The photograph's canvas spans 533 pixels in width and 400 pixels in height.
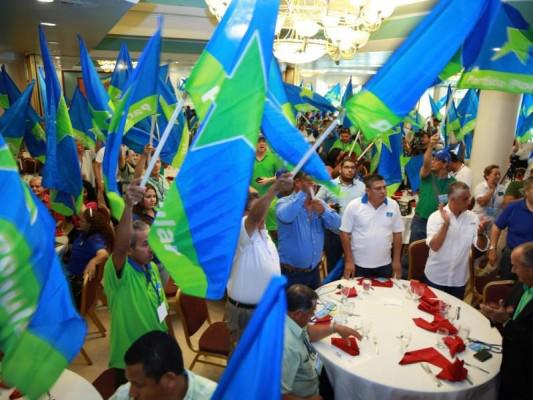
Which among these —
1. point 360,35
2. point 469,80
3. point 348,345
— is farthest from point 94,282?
point 360,35

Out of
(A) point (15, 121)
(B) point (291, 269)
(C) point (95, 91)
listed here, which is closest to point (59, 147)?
(C) point (95, 91)

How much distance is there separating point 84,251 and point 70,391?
1.97 m

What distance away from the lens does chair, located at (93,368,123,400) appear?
9.42 ft

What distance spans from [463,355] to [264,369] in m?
2.25

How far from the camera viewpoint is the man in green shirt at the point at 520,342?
2672 mm

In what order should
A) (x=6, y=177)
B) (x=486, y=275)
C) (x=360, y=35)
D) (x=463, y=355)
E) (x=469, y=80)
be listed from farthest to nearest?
1. (x=360, y=35)
2. (x=486, y=275)
3. (x=469, y=80)
4. (x=463, y=355)
5. (x=6, y=177)

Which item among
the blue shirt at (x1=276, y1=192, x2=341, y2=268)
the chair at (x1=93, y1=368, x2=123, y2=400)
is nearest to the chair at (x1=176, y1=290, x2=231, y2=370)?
the chair at (x1=93, y1=368, x2=123, y2=400)

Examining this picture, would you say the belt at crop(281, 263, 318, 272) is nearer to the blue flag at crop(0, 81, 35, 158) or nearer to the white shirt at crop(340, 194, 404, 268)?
the white shirt at crop(340, 194, 404, 268)

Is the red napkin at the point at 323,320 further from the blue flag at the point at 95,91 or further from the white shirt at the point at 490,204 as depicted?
the white shirt at the point at 490,204

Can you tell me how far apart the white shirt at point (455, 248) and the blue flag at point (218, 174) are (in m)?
2.88

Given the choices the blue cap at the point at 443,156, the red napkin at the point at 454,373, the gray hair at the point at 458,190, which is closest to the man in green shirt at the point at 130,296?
the red napkin at the point at 454,373

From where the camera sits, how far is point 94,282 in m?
4.02

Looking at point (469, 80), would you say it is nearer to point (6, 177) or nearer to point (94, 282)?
point (6, 177)

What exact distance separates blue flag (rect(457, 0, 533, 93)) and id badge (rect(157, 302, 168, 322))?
2.83 m
